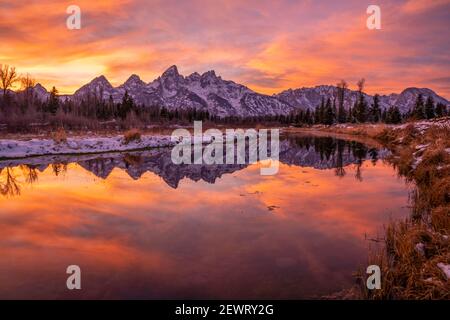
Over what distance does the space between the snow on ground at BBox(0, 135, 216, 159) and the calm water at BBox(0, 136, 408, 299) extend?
201 inches

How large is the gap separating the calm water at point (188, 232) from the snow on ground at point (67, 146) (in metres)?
5.11

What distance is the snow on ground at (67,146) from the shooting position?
18047mm

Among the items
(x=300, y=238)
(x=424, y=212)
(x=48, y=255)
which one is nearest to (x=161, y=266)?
(x=48, y=255)

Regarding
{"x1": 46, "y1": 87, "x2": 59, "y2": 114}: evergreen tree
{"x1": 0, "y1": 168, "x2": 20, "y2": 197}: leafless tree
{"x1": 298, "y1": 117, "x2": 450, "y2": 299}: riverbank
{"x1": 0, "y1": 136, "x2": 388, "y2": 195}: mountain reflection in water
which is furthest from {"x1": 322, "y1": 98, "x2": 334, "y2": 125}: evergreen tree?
{"x1": 0, "y1": 168, "x2": 20, "y2": 197}: leafless tree

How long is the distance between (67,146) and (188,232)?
17.0m

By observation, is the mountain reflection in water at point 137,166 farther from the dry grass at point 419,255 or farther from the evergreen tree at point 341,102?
the evergreen tree at point 341,102

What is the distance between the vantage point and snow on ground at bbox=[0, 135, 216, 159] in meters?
18.0

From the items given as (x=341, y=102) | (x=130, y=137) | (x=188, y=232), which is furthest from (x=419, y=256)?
(x=341, y=102)

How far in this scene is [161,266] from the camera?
5.25m

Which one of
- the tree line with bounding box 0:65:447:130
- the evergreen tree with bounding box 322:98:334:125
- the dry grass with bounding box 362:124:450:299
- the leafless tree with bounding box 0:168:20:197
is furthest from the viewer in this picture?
the evergreen tree with bounding box 322:98:334:125

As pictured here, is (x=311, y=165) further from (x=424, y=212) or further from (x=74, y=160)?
(x=74, y=160)

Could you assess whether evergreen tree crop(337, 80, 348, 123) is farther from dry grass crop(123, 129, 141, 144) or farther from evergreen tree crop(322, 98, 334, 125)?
dry grass crop(123, 129, 141, 144)
